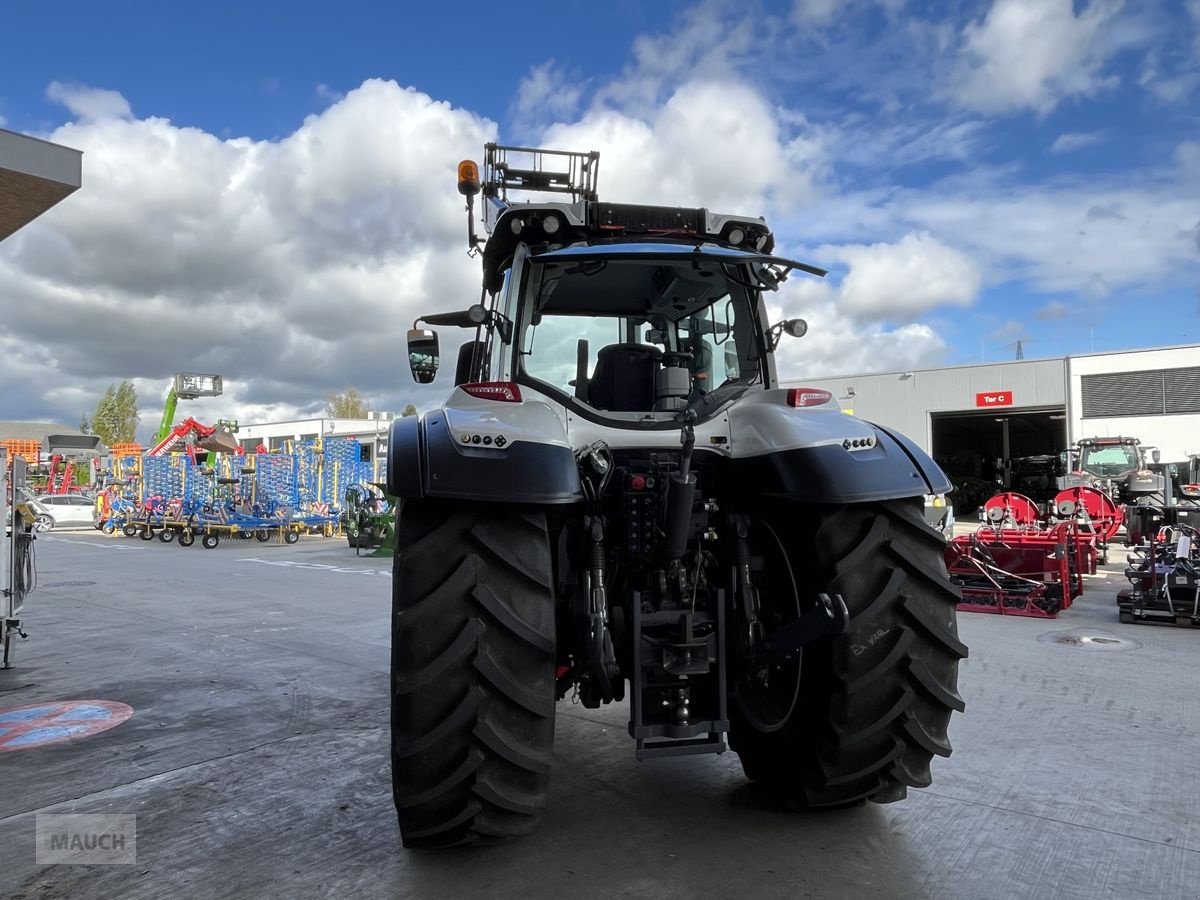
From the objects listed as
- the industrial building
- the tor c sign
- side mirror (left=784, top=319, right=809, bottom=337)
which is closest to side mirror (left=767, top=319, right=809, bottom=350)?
side mirror (left=784, top=319, right=809, bottom=337)

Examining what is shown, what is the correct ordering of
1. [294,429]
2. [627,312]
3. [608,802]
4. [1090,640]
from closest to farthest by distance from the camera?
[608,802] → [627,312] → [1090,640] → [294,429]

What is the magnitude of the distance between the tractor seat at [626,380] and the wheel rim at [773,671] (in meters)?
0.76

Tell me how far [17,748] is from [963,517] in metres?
31.7

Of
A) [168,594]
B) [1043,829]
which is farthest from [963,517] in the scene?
[1043,829]

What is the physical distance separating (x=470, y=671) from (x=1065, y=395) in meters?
31.0

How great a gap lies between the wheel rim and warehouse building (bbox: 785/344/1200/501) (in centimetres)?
2306

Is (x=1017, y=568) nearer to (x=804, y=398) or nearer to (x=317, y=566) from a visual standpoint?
(x=804, y=398)

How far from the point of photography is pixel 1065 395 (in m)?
28.7

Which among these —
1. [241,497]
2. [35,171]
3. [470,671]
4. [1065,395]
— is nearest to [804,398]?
[470,671]

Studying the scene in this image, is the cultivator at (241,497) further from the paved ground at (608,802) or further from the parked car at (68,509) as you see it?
the paved ground at (608,802)

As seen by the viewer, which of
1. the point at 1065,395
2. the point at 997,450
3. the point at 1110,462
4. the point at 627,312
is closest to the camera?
the point at 627,312

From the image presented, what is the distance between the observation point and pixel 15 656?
720 cm

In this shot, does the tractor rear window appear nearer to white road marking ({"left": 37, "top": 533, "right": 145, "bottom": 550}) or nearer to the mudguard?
the mudguard

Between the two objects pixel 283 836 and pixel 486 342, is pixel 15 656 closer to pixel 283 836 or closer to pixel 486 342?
pixel 283 836
